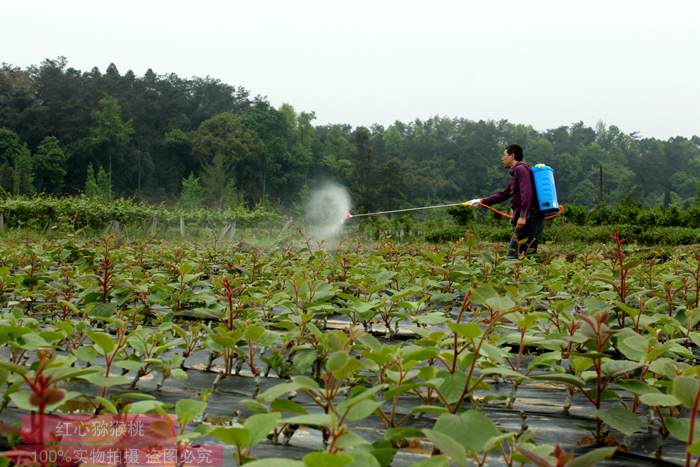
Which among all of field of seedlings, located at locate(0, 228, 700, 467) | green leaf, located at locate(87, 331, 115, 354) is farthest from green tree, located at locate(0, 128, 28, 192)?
green leaf, located at locate(87, 331, 115, 354)

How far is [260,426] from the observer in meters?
1.09

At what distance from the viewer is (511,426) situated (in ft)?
5.65

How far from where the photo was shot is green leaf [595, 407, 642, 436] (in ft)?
4.62

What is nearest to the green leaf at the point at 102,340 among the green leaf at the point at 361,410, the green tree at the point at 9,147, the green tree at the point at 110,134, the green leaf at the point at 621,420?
the green leaf at the point at 361,410

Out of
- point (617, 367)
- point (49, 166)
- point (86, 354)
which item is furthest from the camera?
point (49, 166)

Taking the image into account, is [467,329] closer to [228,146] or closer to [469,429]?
[469,429]

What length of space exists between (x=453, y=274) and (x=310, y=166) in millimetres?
73019

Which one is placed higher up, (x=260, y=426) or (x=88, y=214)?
(x=260, y=426)

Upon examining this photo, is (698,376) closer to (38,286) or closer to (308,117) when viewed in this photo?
(38,286)

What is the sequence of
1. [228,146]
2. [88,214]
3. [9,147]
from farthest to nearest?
1. [228,146]
2. [9,147]
3. [88,214]

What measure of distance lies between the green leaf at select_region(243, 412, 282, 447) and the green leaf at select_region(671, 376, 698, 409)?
74 cm

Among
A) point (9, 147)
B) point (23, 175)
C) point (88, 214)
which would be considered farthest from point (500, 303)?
point (9, 147)

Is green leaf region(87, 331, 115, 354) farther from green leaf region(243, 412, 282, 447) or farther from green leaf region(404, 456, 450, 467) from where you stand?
green leaf region(404, 456, 450, 467)

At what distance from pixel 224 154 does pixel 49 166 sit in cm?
1643
